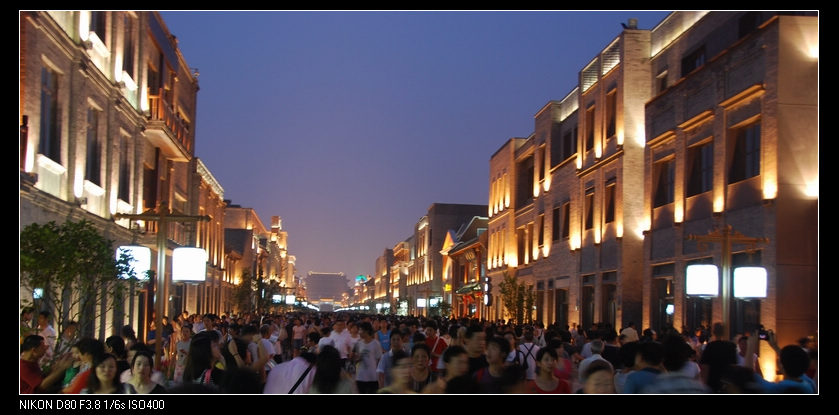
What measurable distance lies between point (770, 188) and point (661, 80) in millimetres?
10697

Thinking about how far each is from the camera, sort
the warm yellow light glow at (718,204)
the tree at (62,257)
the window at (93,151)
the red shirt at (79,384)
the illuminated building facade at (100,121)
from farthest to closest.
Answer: the warm yellow light glow at (718,204), the window at (93,151), the illuminated building facade at (100,121), the tree at (62,257), the red shirt at (79,384)

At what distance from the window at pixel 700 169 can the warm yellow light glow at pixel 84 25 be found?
53.6 ft

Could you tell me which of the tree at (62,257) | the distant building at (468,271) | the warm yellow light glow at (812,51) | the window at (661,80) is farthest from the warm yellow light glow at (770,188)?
the distant building at (468,271)

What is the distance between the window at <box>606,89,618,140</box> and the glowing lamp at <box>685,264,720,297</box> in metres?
13.0

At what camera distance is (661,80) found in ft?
101

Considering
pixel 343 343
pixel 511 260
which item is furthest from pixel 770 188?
pixel 511 260

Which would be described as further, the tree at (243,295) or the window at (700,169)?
the tree at (243,295)

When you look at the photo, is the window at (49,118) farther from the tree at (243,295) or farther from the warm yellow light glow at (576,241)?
the tree at (243,295)

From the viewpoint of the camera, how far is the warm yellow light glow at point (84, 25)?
774 inches

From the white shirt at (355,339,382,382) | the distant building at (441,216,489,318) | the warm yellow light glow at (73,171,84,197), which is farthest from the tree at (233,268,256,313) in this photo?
the white shirt at (355,339,382,382)

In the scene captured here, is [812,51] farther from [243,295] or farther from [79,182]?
[243,295]

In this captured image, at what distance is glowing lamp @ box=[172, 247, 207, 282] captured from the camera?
82.0 feet

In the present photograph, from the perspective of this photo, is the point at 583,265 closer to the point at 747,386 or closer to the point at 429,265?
the point at 747,386
